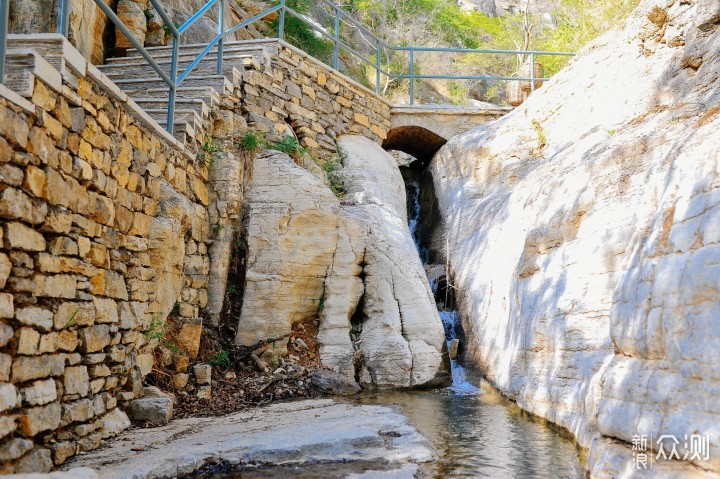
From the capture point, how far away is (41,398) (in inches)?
151

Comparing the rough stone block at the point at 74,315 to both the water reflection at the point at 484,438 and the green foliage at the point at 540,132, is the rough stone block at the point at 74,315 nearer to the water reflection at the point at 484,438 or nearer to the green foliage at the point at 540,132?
the water reflection at the point at 484,438

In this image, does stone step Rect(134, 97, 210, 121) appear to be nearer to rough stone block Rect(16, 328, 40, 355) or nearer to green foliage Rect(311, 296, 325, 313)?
green foliage Rect(311, 296, 325, 313)

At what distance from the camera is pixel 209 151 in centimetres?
744

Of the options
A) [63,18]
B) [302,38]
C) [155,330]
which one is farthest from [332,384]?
[302,38]

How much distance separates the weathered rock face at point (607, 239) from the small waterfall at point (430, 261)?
34 cm

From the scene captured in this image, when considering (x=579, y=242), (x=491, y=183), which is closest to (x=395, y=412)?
(x=579, y=242)

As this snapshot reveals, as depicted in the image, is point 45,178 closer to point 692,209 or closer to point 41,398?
point 41,398

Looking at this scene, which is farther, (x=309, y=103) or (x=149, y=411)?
(x=309, y=103)

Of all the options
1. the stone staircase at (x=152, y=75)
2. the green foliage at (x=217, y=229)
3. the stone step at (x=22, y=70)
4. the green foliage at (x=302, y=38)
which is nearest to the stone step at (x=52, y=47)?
the stone staircase at (x=152, y=75)

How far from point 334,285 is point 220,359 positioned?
1658mm

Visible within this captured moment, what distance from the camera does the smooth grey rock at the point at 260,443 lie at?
3992mm

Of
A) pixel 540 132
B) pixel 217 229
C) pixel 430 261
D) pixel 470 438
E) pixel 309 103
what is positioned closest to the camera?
pixel 470 438

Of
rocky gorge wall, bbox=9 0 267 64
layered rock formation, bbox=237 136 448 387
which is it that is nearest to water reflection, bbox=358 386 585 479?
layered rock formation, bbox=237 136 448 387

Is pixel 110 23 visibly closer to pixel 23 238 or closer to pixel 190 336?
pixel 190 336
